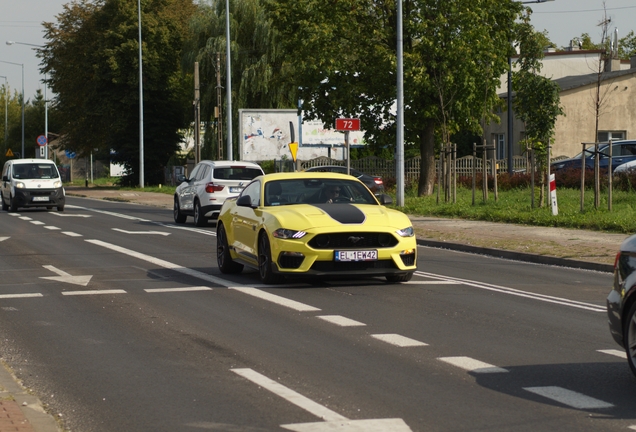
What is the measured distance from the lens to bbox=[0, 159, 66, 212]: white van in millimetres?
35812

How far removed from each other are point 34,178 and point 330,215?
25.0 m

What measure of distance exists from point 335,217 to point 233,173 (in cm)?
1445

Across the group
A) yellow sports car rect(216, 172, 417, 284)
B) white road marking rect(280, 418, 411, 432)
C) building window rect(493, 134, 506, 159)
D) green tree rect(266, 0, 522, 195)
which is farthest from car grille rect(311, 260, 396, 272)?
building window rect(493, 134, 506, 159)

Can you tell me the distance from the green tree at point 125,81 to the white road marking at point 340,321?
5803 centimetres

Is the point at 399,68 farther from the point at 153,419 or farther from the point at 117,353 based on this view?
the point at 153,419

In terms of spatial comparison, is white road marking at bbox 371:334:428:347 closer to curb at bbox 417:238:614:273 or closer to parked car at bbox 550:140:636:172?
curb at bbox 417:238:614:273

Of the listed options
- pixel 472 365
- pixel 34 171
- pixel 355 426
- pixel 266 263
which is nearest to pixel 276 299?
pixel 266 263

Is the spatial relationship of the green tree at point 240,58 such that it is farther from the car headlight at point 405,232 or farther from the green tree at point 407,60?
the car headlight at point 405,232

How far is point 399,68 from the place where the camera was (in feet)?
99.3

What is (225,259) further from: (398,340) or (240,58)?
(240,58)

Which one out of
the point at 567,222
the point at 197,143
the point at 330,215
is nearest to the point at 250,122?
the point at 197,143

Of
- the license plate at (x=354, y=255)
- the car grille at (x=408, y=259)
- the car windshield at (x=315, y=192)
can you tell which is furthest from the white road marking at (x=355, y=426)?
the car windshield at (x=315, y=192)

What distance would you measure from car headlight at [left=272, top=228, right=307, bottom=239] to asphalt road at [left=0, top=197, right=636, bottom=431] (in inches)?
26.8

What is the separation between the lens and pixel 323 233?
508 inches
